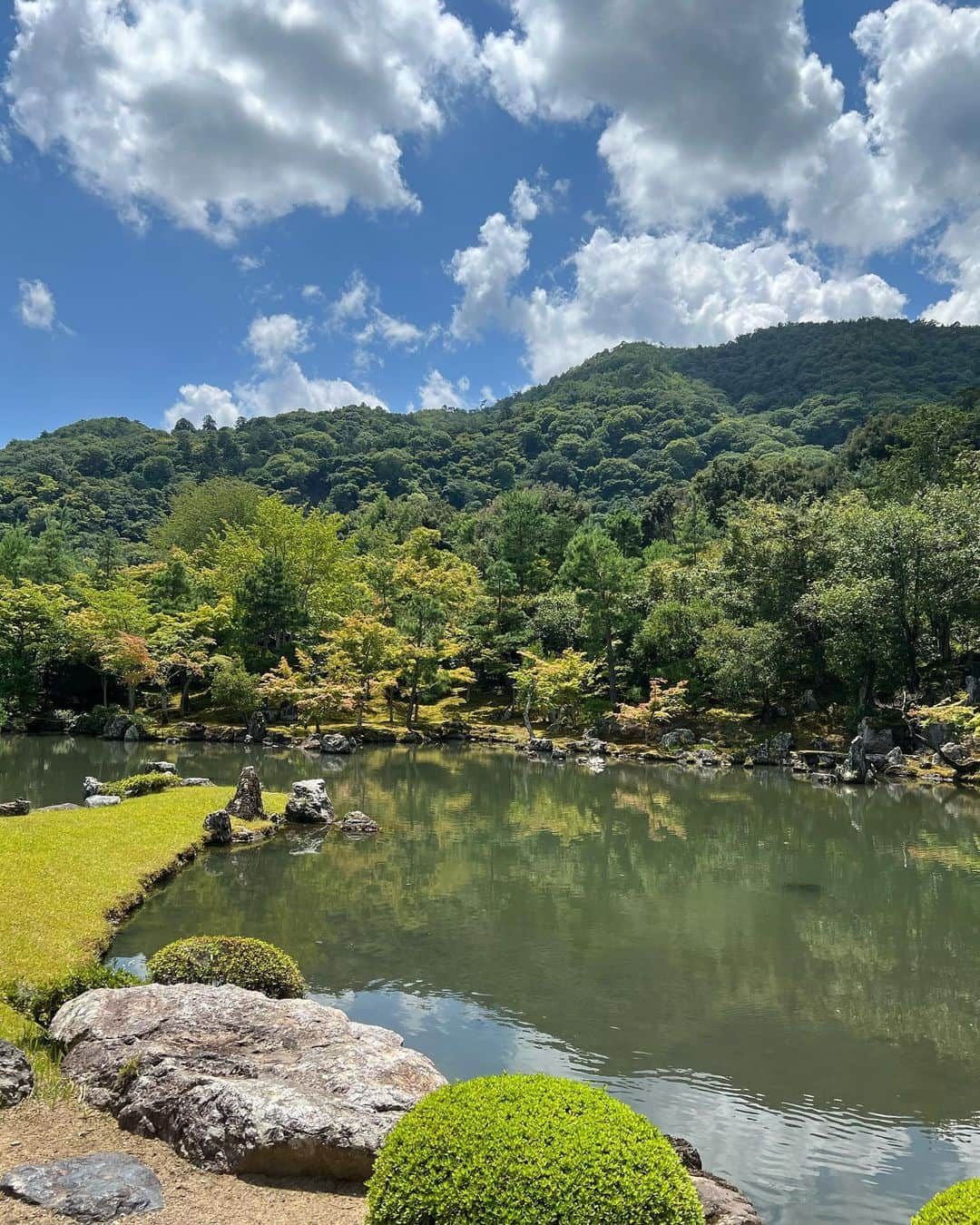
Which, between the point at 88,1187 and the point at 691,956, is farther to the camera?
the point at 691,956

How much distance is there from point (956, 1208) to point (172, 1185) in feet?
15.6

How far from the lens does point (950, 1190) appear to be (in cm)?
345

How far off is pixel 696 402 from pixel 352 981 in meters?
127

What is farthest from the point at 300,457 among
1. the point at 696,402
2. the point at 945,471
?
the point at 945,471

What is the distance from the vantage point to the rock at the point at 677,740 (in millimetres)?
36031

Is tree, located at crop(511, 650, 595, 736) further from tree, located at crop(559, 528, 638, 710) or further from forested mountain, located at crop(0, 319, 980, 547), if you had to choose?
forested mountain, located at crop(0, 319, 980, 547)

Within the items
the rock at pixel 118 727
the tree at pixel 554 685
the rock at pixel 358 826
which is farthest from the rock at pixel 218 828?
the tree at pixel 554 685

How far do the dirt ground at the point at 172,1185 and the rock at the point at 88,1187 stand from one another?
0.07 metres

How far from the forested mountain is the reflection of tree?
71.9 meters

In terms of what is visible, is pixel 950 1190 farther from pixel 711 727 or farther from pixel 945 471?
pixel 945 471

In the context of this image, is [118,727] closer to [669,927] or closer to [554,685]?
[554,685]

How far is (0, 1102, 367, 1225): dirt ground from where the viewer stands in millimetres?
4938

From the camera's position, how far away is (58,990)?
7.80 m

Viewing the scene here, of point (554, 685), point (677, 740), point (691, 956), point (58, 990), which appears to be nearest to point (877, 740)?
point (677, 740)
